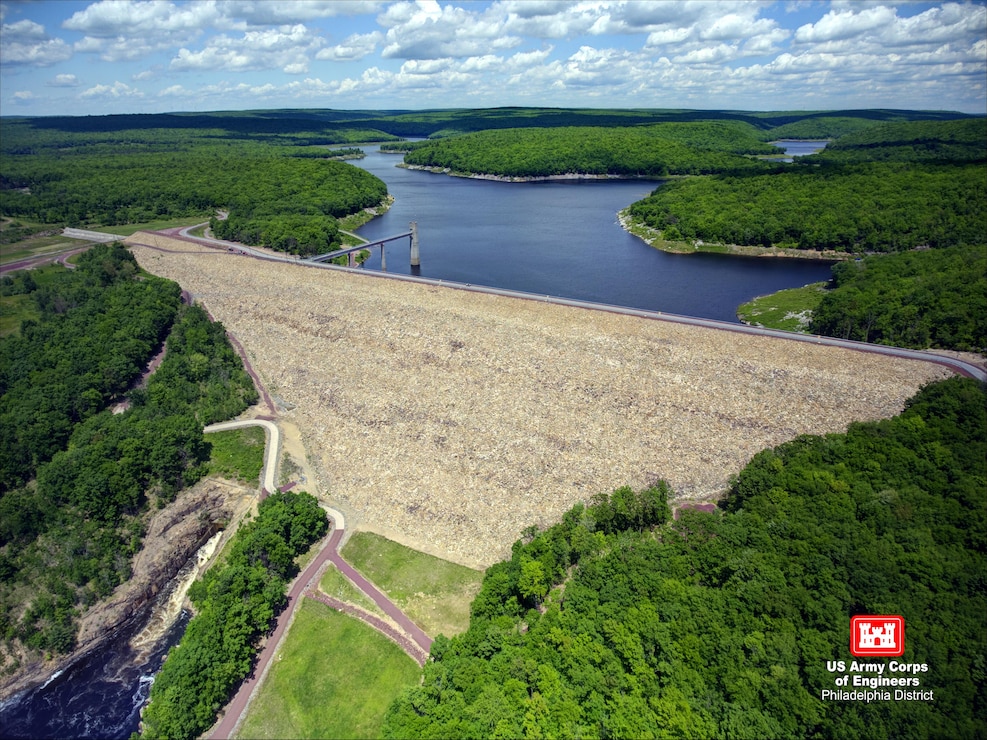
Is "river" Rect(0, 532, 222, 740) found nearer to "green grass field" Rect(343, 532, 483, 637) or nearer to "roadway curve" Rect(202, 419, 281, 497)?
"roadway curve" Rect(202, 419, 281, 497)

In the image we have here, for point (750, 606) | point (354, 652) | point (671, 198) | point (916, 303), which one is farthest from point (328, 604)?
point (671, 198)

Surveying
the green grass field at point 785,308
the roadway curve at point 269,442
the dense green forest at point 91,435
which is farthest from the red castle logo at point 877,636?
the green grass field at point 785,308

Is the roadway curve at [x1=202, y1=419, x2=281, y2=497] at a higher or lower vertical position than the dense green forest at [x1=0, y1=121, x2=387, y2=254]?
lower

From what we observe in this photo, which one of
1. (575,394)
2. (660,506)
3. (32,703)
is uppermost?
(575,394)

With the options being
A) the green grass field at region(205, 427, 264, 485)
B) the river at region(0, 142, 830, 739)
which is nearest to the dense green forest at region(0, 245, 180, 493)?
the green grass field at region(205, 427, 264, 485)

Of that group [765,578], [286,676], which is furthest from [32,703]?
[765,578]

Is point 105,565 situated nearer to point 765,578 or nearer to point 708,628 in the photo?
point 708,628
